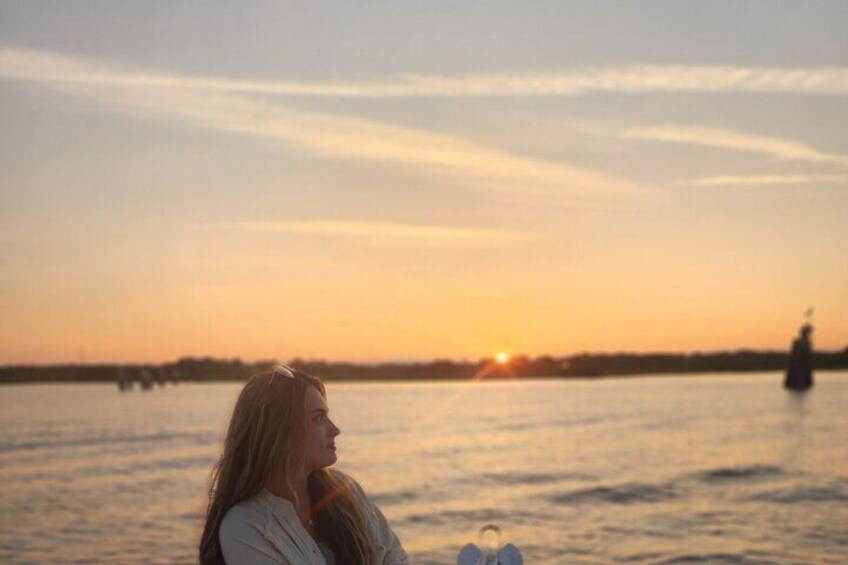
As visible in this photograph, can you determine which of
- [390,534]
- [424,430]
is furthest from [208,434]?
[390,534]

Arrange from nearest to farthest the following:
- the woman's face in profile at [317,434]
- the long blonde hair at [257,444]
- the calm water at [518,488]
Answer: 1. the long blonde hair at [257,444]
2. the woman's face in profile at [317,434]
3. the calm water at [518,488]

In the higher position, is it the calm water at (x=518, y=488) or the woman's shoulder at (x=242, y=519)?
the woman's shoulder at (x=242, y=519)

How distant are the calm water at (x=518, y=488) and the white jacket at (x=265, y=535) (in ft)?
→ 1.98

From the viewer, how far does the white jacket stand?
3.91 m

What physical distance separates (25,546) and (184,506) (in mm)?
Answer: 6254

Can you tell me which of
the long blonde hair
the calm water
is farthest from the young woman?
the calm water

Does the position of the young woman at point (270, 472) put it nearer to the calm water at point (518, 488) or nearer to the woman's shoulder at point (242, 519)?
the woman's shoulder at point (242, 519)

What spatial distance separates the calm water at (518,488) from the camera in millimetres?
20281

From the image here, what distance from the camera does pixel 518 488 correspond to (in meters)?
32.2

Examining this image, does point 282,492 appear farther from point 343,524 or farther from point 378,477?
point 378,477

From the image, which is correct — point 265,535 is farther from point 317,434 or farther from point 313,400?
point 313,400

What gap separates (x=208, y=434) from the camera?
5891cm

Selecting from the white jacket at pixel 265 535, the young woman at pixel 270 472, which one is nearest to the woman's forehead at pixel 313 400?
the young woman at pixel 270 472

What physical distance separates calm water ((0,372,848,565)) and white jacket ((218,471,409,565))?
23.8 inches
